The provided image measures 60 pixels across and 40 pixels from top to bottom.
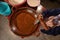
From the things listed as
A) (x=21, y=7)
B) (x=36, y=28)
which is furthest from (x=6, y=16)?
(x=36, y=28)

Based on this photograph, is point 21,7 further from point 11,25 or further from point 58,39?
point 58,39

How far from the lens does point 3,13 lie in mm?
1406

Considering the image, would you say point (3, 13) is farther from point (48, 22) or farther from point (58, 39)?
point (58, 39)

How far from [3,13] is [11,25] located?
13 cm

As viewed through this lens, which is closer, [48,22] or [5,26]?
[48,22]

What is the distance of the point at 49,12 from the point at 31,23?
0.62 feet

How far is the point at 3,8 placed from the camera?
4.75 ft

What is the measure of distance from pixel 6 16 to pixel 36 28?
0.31 meters

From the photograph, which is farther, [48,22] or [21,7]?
[21,7]

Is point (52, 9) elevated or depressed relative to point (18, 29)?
elevated

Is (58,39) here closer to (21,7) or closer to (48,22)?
(48,22)

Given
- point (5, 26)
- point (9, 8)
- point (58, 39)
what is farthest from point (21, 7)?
point (58, 39)

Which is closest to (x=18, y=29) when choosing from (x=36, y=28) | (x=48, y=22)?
(x=36, y=28)

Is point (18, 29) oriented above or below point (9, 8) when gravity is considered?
below
